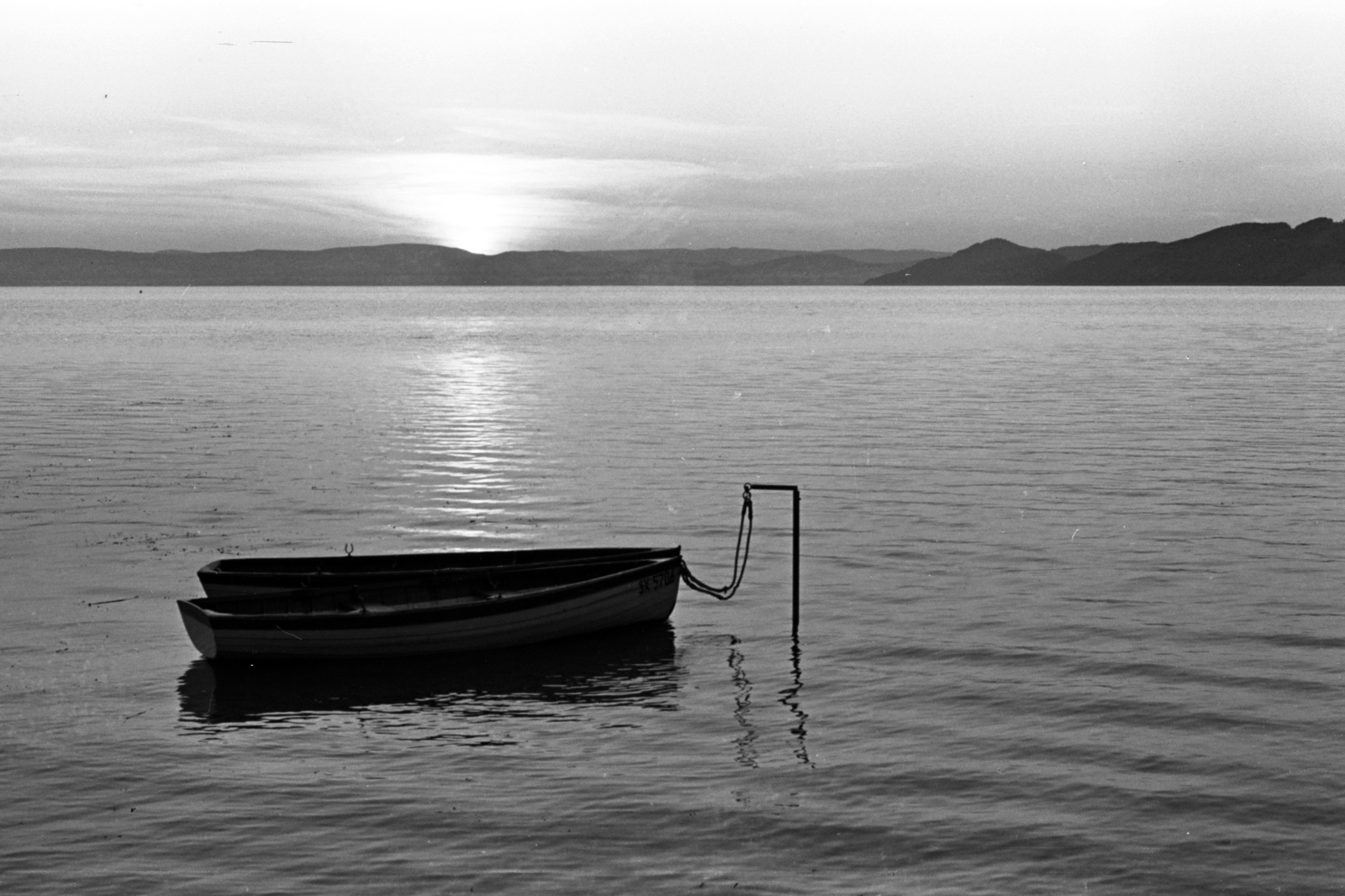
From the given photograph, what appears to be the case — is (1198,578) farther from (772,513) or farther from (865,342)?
(865,342)

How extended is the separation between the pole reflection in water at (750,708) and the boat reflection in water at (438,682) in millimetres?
1082

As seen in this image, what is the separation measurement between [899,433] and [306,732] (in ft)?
138

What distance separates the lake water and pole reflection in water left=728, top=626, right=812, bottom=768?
96 mm

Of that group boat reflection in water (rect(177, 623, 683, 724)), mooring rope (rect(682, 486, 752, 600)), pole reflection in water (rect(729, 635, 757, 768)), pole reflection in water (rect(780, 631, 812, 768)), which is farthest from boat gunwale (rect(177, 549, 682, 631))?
pole reflection in water (rect(780, 631, 812, 768))

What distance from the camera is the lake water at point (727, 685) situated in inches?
656

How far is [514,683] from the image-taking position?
24406mm

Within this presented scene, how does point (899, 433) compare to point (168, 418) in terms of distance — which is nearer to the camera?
point (899, 433)

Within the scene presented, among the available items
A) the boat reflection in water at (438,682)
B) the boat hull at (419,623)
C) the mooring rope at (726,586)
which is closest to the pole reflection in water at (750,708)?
the boat reflection in water at (438,682)

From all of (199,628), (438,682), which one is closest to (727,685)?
(438,682)

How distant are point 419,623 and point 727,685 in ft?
18.6

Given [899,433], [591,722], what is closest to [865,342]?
[899,433]

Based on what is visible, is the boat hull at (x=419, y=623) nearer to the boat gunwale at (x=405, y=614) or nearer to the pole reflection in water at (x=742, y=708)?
the boat gunwale at (x=405, y=614)

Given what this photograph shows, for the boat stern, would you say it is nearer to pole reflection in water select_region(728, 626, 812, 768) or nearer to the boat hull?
the boat hull

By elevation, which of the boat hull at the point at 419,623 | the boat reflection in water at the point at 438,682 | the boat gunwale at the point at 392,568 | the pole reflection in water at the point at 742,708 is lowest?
the pole reflection in water at the point at 742,708
